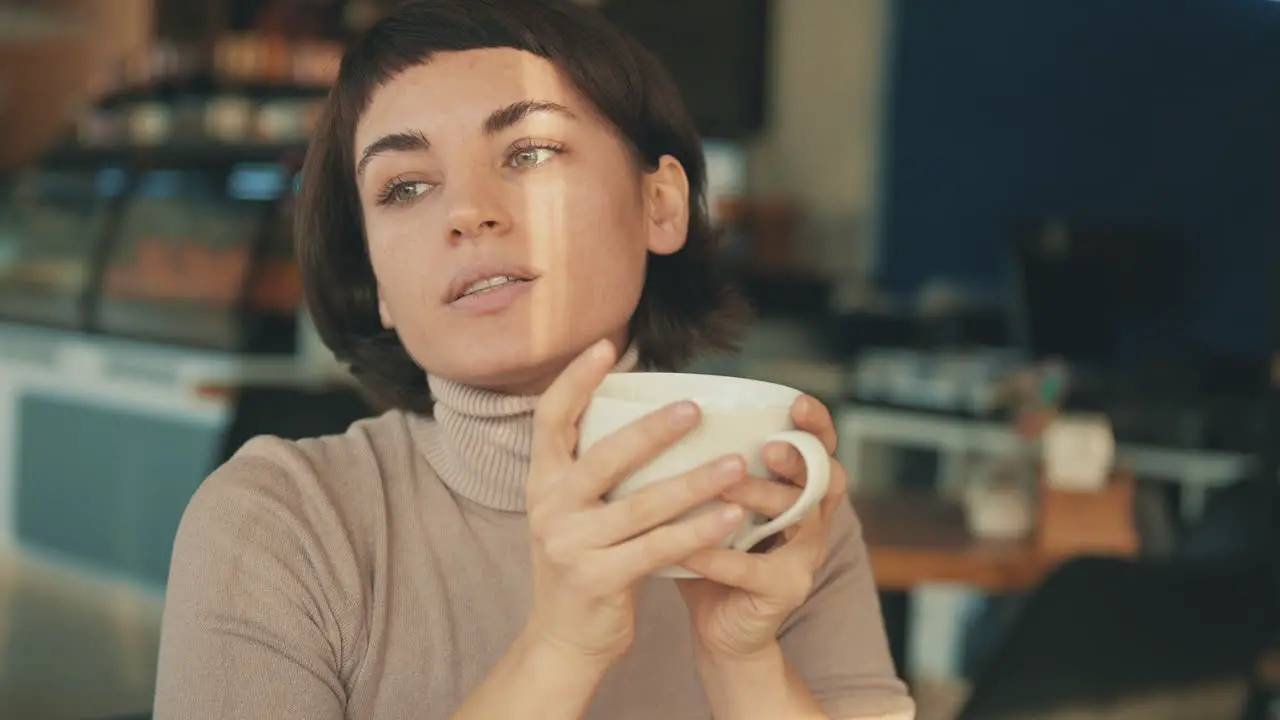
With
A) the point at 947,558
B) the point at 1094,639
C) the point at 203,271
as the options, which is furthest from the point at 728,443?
the point at 203,271

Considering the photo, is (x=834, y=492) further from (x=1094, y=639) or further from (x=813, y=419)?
(x=1094, y=639)

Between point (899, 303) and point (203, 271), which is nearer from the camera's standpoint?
A: point (203, 271)

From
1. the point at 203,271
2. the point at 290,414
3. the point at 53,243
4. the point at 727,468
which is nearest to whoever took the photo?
the point at 727,468

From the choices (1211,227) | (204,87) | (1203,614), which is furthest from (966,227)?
(1203,614)

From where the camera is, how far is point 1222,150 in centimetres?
480

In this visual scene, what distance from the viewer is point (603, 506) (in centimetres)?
68

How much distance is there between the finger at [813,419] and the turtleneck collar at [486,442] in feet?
0.88

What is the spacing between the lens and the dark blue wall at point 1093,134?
471cm

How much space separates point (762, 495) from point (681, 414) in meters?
0.06

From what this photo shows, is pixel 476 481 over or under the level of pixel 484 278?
under

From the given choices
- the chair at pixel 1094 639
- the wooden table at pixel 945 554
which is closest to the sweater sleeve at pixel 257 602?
the chair at pixel 1094 639

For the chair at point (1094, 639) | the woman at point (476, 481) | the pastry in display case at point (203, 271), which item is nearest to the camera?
the woman at point (476, 481)

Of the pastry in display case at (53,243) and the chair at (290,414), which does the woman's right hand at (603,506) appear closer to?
the chair at (290,414)

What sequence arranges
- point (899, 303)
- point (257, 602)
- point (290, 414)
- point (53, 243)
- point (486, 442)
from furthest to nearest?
1. point (899, 303)
2. point (53, 243)
3. point (290, 414)
4. point (486, 442)
5. point (257, 602)
